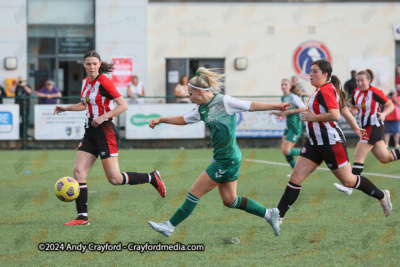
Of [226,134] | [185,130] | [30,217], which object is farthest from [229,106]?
[185,130]

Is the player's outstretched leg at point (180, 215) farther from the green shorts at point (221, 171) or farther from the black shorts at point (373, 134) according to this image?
the black shorts at point (373, 134)

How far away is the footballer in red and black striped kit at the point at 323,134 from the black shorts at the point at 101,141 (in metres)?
2.06

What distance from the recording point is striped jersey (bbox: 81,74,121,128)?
7.36m

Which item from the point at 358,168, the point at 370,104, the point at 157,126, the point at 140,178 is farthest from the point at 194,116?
the point at 157,126

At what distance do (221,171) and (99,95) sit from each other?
1.98 meters

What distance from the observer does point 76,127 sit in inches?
746

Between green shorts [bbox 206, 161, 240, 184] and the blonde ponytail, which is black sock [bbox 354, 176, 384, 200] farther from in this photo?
the blonde ponytail

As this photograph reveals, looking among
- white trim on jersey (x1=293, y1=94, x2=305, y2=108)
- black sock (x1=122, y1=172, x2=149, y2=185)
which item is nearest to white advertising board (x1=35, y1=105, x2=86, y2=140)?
white trim on jersey (x1=293, y1=94, x2=305, y2=108)

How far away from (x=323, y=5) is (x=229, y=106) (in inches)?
726

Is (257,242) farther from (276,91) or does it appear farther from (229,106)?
(276,91)

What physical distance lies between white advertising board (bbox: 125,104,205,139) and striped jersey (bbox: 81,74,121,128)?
1179cm

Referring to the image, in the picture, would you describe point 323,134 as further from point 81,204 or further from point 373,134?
point 373,134

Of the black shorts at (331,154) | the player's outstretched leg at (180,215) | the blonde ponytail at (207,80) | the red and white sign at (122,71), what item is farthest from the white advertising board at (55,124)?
the blonde ponytail at (207,80)

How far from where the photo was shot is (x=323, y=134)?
6.97 m
